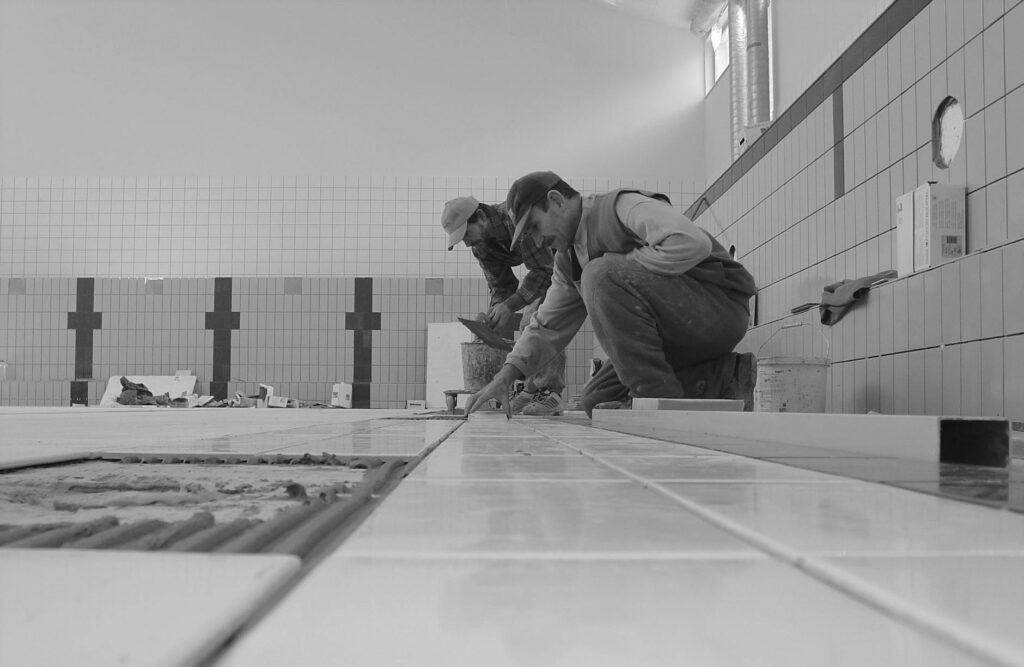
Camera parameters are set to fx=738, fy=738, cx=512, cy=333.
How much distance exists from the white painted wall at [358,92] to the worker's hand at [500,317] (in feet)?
8.51

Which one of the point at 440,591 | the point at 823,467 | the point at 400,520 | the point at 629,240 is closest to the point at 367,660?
the point at 440,591

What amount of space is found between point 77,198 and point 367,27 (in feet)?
8.98

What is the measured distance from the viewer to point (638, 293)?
7.05 ft

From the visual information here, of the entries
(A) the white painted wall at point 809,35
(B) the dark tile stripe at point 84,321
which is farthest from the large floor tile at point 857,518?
(B) the dark tile stripe at point 84,321

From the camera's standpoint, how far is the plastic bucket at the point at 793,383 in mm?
2637

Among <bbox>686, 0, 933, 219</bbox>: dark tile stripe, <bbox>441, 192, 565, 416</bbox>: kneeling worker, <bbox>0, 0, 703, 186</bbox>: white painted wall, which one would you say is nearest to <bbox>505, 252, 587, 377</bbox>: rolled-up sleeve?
<bbox>441, 192, 565, 416</bbox>: kneeling worker

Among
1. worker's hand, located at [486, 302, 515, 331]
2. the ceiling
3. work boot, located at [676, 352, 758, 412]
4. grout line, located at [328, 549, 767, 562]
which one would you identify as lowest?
grout line, located at [328, 549, 767, 562]

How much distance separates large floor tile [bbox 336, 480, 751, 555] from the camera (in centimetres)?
35

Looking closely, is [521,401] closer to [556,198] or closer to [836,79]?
[556,198]

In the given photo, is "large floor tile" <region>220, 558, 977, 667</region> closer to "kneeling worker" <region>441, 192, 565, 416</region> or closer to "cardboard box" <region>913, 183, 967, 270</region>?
"cardboard box" <region>913, 183, 967, 270</region>

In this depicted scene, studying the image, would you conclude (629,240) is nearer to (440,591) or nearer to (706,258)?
(706,258)

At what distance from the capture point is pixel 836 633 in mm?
223

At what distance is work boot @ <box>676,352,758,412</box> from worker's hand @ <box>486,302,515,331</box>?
132cm

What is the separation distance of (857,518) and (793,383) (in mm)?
2351
